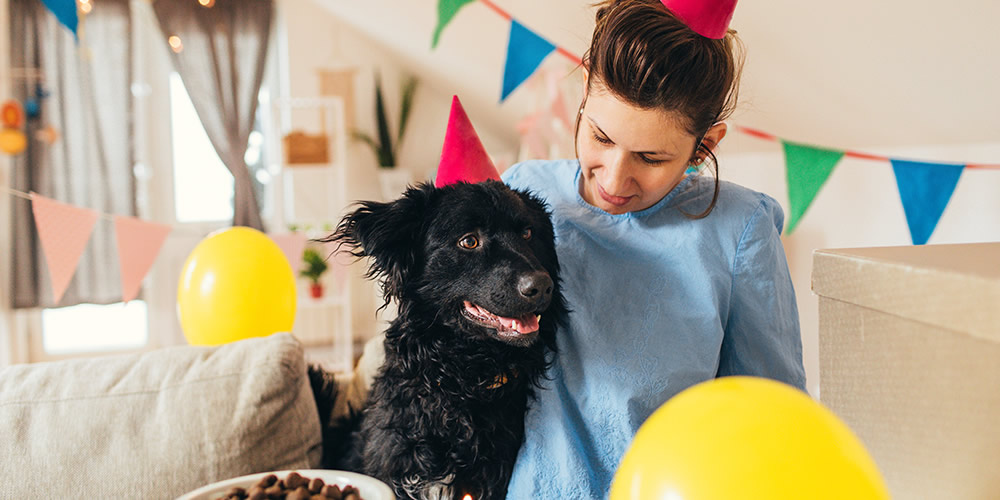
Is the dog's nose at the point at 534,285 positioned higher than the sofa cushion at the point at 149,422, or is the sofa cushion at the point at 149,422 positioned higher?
the dog's nose at the point at 534,285

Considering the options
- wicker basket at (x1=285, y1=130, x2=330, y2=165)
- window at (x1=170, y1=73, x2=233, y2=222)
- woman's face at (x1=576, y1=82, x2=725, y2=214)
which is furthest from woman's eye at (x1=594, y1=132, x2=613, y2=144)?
window at (x1=170, y1=73, x2=233, y2=222)

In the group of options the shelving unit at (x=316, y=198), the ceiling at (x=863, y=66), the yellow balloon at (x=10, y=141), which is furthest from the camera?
the shelving unit at (x=316, y=198)

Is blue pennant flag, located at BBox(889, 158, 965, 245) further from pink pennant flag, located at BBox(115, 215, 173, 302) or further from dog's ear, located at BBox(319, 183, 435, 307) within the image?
pink pennant flag, located at BBox(115, 215, 173, 302)

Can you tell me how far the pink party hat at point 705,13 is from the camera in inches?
35.9

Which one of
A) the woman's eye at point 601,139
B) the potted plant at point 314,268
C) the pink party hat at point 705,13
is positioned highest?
the pink party hat at point 705,13

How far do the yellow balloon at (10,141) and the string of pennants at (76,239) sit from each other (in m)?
2.61

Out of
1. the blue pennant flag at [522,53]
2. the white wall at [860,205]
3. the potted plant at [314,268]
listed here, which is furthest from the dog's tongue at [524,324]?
the potted plant at [314,268]

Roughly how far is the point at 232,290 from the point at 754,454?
58.6 inches

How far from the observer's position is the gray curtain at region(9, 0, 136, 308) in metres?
4.79

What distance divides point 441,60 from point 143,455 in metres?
3.66

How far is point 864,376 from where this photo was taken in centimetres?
61

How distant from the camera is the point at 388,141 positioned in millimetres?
5660

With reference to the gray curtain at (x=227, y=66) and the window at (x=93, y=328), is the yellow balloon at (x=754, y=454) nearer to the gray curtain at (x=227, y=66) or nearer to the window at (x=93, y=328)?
the gray curtain at (x=227, y=66)

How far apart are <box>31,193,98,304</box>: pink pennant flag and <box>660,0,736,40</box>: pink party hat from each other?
2058 mm
